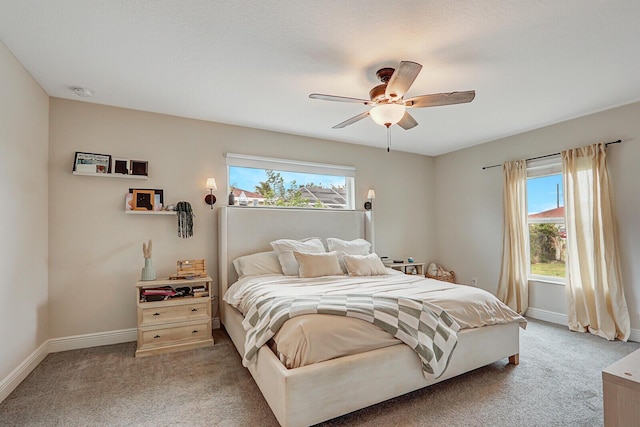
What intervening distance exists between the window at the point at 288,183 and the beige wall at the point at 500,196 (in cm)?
186

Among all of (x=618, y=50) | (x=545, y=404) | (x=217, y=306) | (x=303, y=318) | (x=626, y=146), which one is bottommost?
(x=545, y=404)

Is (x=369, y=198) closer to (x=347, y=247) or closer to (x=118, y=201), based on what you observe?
(x=347, y=247)

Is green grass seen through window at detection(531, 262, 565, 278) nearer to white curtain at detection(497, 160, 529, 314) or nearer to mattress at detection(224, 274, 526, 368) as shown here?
white curtain at detection(497, 160, 529, 314)

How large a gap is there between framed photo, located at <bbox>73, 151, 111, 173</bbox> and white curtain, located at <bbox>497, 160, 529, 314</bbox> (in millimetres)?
5008

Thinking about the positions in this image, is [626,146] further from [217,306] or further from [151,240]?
[151,240]

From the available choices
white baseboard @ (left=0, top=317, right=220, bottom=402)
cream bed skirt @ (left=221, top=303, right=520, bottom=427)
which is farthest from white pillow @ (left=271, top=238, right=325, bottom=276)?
cream bed skirt @ (left=221, top=303, right=520, bottom=427)

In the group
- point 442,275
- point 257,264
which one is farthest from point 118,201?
point 442,275

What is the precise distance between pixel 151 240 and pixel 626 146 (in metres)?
5.26

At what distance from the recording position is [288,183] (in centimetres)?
442

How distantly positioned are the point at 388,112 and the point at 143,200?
8.99 feet

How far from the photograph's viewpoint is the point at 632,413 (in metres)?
1.46

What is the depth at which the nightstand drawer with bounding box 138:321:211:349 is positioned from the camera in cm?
295

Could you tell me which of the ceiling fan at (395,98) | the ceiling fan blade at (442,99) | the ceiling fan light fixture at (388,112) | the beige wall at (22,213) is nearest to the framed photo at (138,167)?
the beige wall at (22,213)

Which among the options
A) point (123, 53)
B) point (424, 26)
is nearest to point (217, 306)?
point (123, 53)
